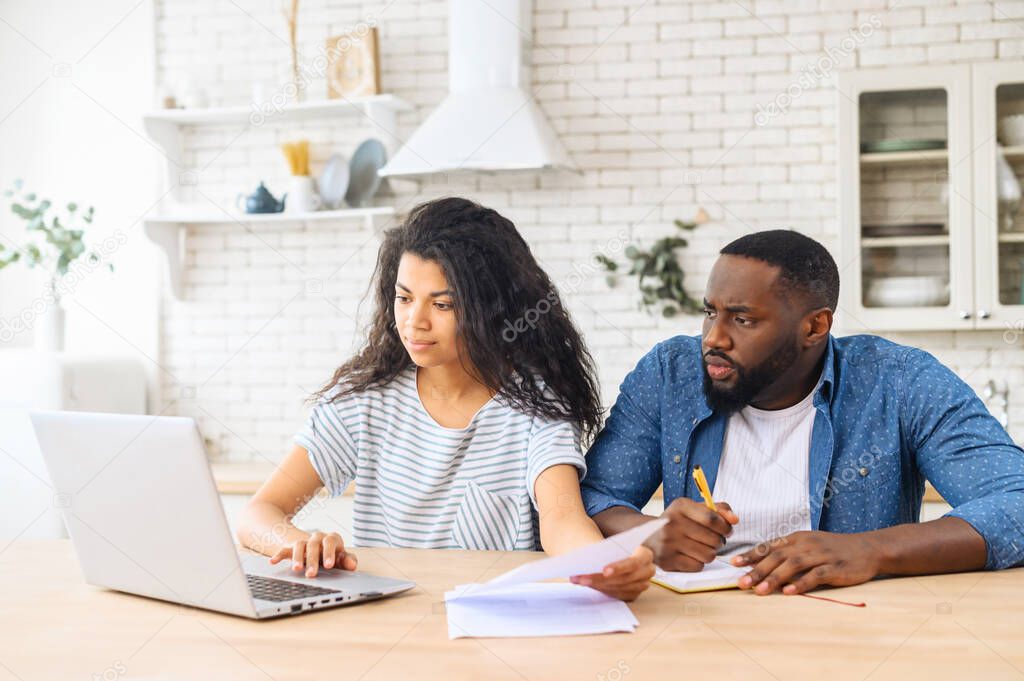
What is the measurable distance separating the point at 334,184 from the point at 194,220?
550 mm

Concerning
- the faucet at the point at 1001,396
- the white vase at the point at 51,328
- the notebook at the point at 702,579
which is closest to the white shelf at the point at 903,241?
the faucet at the point at 1001,396

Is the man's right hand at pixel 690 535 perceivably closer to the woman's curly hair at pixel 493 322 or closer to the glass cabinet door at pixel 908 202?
the woman's curly hair at pixel 493 322

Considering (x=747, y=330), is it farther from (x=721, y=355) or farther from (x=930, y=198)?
(x=930, y=198)

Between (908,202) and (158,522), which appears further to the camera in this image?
(908,202)

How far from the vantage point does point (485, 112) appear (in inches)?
134

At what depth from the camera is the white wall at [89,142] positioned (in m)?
4.03

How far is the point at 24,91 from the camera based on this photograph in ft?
13.4

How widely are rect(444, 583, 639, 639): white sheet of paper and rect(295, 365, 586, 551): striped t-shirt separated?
447mm

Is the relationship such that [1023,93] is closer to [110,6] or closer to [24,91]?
[110,6]

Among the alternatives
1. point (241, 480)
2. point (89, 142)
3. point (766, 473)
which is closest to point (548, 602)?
point (766, 473)

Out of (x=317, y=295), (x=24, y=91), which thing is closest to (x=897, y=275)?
(x=317, y=295)

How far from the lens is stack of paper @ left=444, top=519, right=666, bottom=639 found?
3.72 ft

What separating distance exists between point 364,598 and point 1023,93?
117 inches

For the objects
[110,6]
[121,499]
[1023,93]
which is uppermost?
[110,6]
